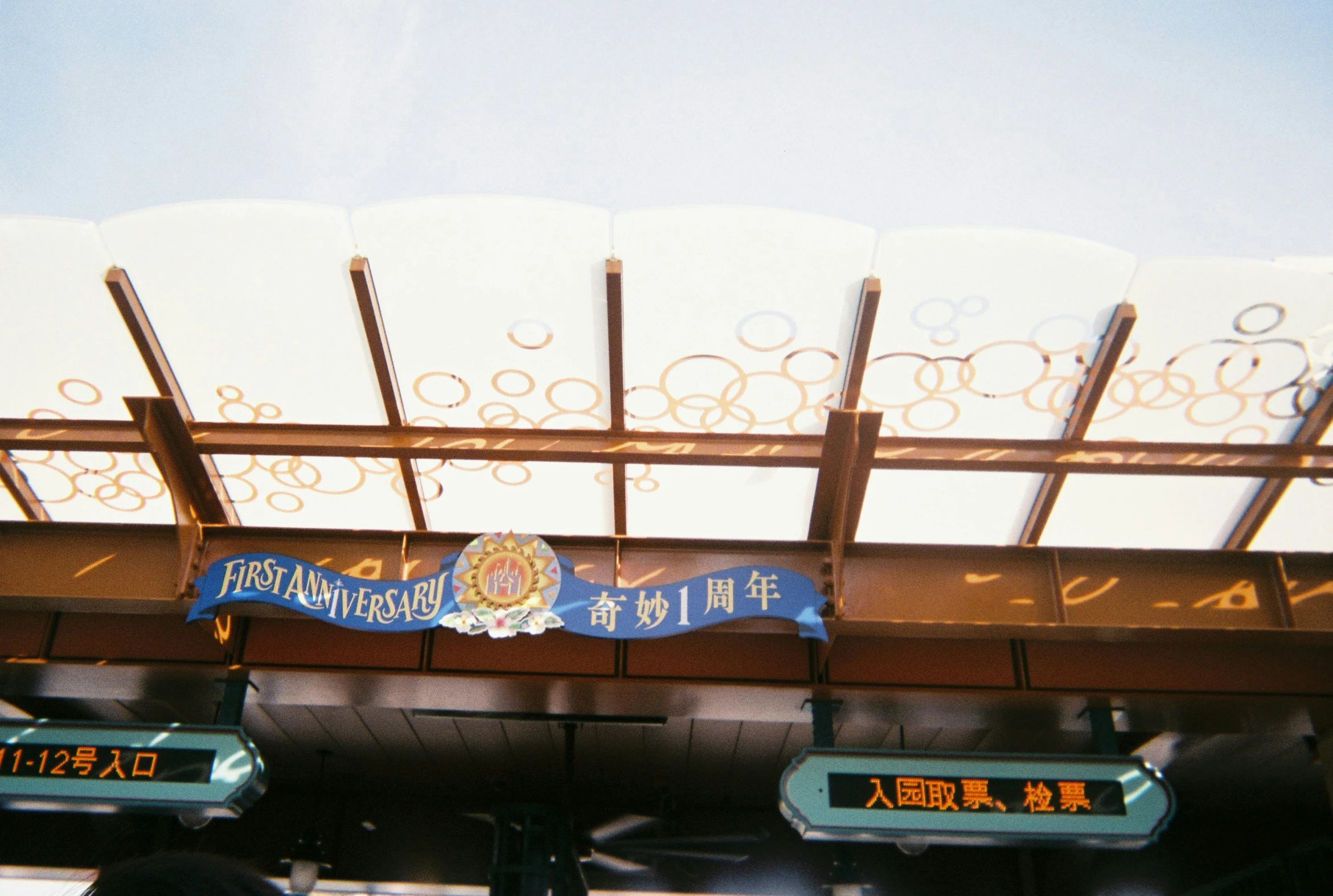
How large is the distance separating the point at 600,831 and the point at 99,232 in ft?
16.8

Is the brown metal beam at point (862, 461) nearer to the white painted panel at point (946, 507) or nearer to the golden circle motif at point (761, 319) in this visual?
the white painted panel at point (946, 507)

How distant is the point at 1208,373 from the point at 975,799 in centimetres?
277

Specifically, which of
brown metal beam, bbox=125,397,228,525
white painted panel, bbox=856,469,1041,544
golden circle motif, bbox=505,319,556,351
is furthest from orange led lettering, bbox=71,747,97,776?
white painted panel, bbox=856,469,1041,544

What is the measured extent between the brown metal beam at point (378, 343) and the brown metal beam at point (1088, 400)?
403 cm

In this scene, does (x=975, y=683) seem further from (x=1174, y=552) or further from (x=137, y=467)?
(x=137, y=467)

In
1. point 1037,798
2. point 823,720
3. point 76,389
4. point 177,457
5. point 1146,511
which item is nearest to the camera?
point 1037,798

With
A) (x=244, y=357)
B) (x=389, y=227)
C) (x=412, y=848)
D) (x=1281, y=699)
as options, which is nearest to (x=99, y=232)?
(x=244, y=357)

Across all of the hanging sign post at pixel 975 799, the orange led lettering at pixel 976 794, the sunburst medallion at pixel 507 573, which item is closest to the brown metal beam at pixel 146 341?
the sunburst medallion at pixel 507 573

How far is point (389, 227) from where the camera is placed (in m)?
5.09

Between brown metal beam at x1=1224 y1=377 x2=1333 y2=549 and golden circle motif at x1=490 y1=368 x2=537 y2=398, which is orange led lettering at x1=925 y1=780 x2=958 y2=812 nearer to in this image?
brown metal beam at x1=1224 y1=377 x2=1333 y2=549

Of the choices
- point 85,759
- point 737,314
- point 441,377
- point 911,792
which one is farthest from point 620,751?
point 737,314

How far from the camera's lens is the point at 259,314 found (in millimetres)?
5457

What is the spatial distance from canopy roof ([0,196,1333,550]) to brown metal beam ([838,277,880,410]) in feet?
0.06

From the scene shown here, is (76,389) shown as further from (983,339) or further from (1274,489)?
(1274,489)
